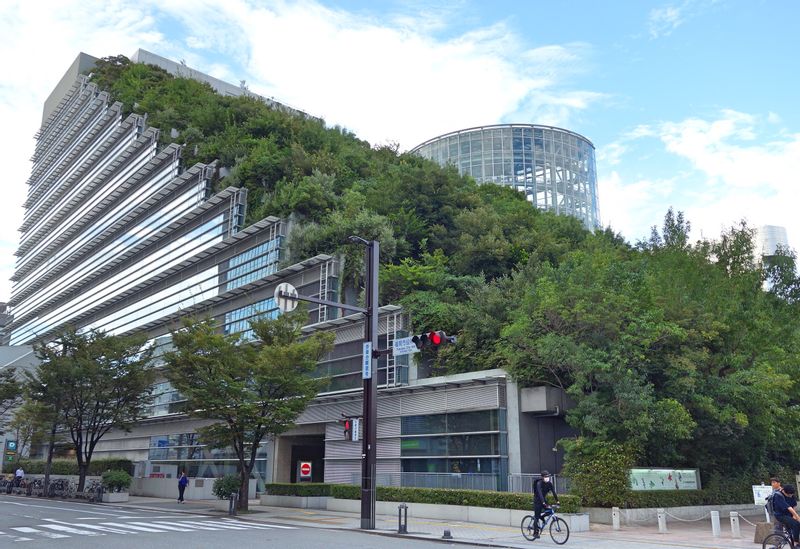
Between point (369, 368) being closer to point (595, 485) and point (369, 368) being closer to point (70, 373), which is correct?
point (595, 485)

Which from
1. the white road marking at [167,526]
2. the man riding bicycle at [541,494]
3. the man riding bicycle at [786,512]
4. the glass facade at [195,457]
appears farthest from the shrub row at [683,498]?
the glass facade at [195,457]

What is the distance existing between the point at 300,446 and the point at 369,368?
20290 mm

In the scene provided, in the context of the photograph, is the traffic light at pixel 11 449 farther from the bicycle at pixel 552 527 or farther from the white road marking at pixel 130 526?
the bicycle at pixel 552 527

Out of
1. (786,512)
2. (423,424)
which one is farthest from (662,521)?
(423,424)

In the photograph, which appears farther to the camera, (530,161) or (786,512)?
(530,161)

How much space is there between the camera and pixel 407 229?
140 feet

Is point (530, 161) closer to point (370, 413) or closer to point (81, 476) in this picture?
point (81, 476)

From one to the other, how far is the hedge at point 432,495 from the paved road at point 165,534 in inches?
229

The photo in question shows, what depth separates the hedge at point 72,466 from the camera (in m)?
44.9

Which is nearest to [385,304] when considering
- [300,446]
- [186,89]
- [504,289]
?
[504,289]

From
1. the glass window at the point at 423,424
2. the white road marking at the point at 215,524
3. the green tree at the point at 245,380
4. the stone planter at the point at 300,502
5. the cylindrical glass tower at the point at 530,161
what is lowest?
the stone planter at the point at 300,502

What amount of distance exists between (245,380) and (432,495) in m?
9.96

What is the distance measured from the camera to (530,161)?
279 feet

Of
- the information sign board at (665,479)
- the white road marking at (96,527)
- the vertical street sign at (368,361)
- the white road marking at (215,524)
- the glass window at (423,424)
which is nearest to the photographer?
the white road marking at (96,527)
